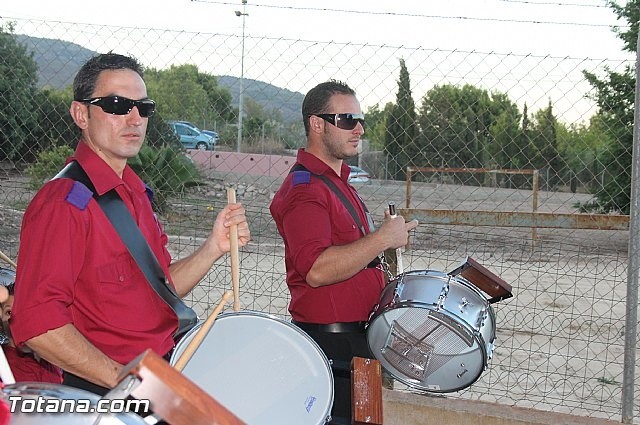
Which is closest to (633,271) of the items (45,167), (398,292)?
(398,292)

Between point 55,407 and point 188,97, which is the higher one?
point 188,97

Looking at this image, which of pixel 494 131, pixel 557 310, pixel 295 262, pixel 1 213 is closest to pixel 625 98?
pixel 557 310

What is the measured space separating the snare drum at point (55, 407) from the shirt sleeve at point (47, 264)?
2.11 feet

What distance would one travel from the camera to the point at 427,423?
412cm

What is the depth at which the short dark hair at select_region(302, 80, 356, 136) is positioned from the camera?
3.72 m

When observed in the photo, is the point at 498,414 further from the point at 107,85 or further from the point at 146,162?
the point at 146,162

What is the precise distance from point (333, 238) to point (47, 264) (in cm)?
147

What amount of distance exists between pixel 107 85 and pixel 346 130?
1.38m

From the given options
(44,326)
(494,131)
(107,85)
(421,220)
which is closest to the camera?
(44,326)

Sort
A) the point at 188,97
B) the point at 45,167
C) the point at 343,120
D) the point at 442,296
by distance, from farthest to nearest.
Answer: the point at 188,97 → the point at 45,167 → the point at 343,120 → the point at 442,296

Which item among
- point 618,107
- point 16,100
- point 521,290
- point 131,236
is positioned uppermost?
point 618,107

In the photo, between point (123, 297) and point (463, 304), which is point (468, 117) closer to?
point (463, 304)

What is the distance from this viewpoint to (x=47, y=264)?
7.16 feet

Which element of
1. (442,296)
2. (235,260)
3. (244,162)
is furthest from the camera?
(244,162)
